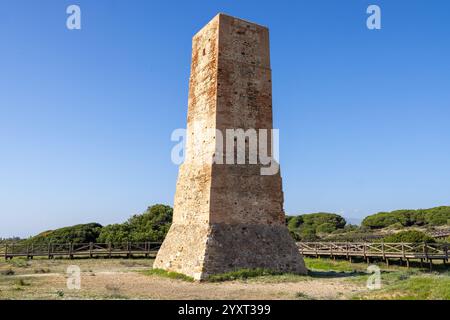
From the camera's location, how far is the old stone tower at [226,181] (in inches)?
567

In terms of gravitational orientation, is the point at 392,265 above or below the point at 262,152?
below

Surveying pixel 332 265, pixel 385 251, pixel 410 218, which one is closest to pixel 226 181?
pixel 332 265

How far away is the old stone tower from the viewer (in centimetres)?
1441

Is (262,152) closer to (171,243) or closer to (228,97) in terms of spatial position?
(228,97)

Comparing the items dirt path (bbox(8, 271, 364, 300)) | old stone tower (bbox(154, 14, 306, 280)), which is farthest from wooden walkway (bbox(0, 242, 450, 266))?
dirt path (bbox(8, 271, 364, 300))

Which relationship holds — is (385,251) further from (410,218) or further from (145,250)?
(410,218)

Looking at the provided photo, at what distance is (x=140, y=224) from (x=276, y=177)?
801 inches

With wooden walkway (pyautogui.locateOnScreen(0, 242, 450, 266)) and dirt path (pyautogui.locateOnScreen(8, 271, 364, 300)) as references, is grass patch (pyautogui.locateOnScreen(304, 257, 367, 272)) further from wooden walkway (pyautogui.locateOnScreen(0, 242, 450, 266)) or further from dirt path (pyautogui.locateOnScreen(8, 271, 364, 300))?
dirt path (pyautogui.locateOnScreen(8, 271, 364, 300))

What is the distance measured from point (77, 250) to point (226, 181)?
1594cm

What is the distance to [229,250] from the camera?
14.2m

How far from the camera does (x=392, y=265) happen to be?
884 inches

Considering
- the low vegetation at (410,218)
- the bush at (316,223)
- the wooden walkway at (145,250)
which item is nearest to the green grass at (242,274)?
the wooden walkway at (145,250)
